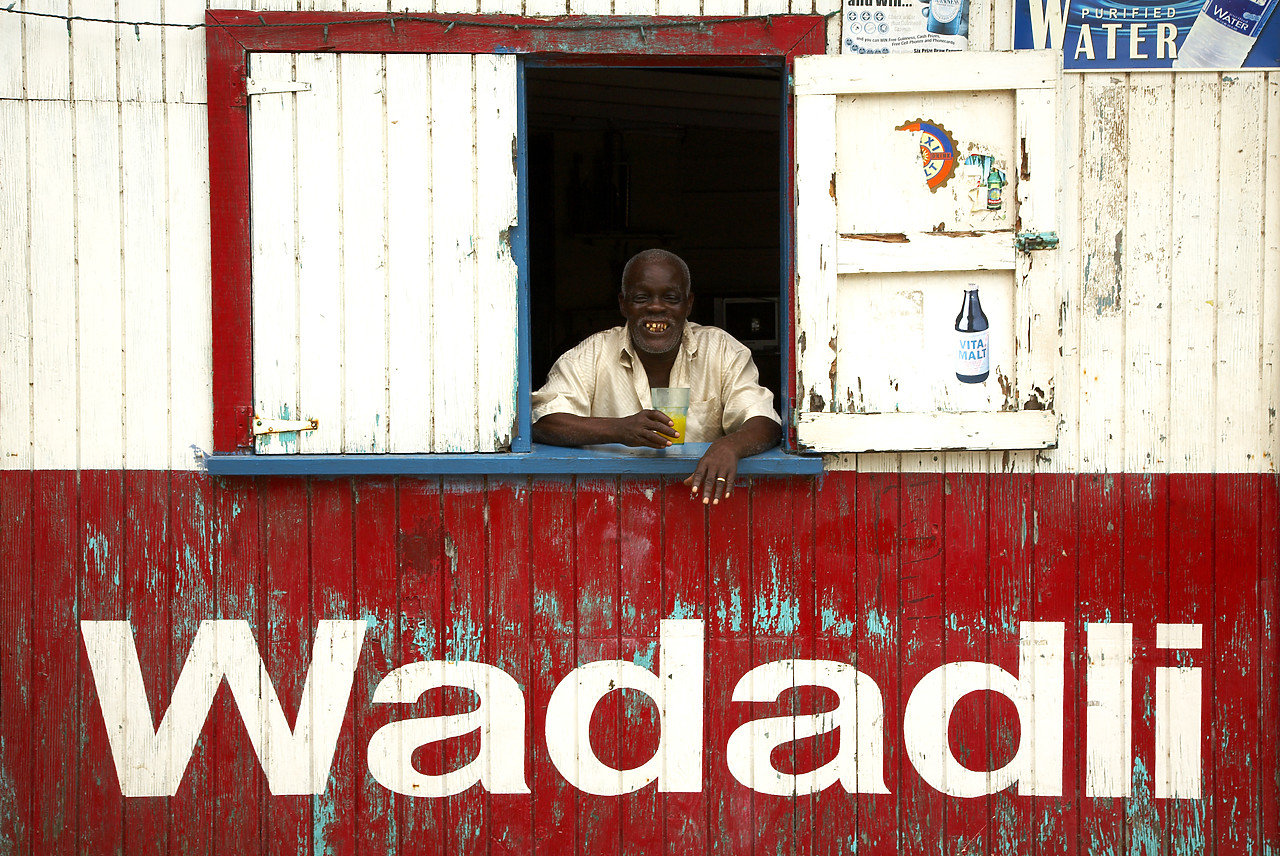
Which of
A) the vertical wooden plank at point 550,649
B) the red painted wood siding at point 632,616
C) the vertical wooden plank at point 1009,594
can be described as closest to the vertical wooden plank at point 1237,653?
the red painted wood siding at point 632,616

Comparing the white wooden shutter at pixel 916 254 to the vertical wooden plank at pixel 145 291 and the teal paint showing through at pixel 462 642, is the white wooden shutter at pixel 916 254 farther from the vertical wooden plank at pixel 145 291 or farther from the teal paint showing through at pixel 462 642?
the vertical wooden plank at pixel 145 291

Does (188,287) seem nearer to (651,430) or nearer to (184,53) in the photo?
(184,53)

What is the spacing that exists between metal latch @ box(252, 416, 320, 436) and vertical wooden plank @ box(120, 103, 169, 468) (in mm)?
304

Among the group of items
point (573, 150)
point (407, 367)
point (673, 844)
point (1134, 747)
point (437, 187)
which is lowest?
point (673, 844)

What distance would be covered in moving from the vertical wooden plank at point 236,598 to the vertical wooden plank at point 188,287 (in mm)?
196

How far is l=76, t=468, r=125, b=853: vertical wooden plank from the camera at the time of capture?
2959mm

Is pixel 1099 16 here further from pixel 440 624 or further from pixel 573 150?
pixel 573 150

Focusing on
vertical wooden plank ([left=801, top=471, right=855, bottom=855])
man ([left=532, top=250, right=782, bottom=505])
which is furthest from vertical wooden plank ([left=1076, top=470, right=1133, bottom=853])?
man ([left=532, top=250, right=782, bottom=505])

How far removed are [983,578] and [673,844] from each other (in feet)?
4.13

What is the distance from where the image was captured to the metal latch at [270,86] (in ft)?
9.30

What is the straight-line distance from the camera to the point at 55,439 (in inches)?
116

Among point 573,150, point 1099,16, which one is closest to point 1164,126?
point 1099,16

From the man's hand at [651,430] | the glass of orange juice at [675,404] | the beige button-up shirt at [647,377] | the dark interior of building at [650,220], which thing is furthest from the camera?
the dark interior of building at [650,220]

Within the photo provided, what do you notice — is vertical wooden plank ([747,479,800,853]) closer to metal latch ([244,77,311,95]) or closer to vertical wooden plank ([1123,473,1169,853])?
vertical wooden plank ([1123,473,1169,853])
